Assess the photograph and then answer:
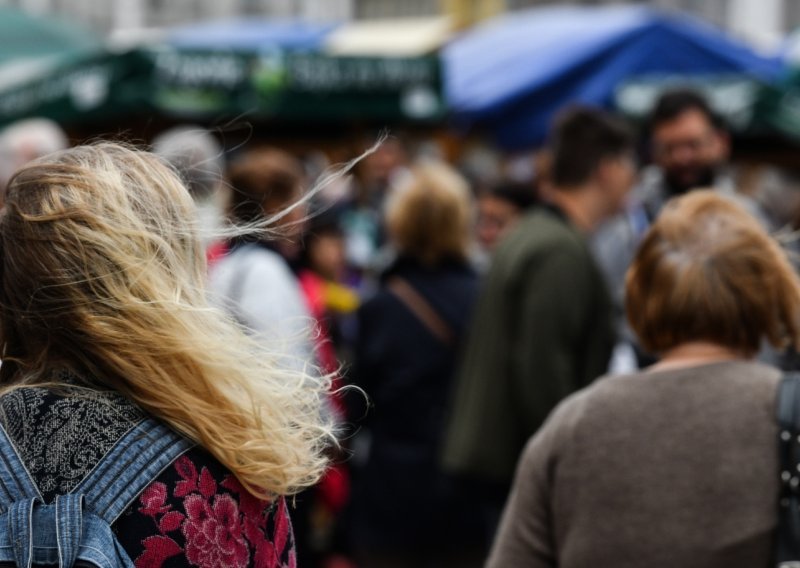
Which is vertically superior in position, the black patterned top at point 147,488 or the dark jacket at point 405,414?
the black patterned top at point 147,488

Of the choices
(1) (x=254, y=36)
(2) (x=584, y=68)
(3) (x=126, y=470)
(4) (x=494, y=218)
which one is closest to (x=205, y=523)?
(3) (x=126, y=470)

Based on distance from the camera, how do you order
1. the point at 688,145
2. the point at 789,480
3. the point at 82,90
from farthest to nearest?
the point at 82,90, the point at 688,145, the point at 789,480

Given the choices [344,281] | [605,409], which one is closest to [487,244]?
[344,281]

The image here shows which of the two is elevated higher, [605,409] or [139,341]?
[139,341]

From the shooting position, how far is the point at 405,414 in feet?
17.7

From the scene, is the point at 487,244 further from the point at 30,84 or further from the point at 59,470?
the point at 59,470

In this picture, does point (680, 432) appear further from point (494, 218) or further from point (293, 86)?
point (293, 86)

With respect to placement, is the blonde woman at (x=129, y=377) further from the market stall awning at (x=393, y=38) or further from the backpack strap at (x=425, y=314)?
the market stall awning at (x=393, y=38)

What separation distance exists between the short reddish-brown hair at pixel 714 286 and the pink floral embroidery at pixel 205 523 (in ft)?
3.93

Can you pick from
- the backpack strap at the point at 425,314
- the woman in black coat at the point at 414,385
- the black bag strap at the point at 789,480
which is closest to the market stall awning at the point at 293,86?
the woman in black coat at the point at 414,385

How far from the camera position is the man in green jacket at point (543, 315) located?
4500 mm

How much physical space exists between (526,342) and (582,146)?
84 centimetres

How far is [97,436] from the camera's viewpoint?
5.89 ft

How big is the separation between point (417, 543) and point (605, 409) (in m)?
2.80
